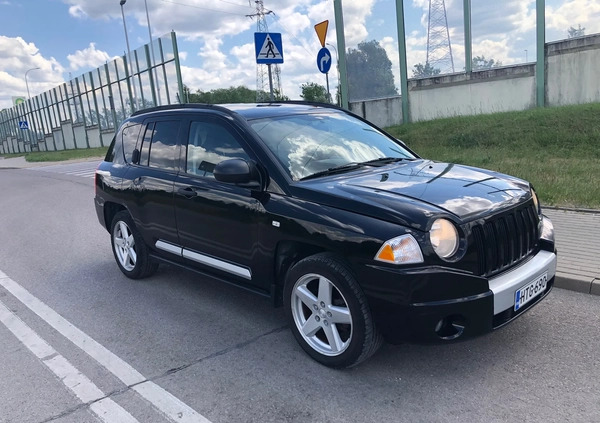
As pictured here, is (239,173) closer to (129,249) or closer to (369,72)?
(129,249)

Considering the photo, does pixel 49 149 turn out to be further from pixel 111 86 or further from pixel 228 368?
pixel 228 368

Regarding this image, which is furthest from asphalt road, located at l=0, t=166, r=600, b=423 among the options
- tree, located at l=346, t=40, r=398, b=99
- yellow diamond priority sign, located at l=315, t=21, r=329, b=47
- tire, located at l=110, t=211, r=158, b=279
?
tree, located at l=346, t=40, r=398, b=99

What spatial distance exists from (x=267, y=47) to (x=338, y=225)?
23.9 feet

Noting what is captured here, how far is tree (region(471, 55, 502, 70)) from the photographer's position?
14087mm

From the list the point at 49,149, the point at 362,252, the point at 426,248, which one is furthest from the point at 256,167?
the point at 49,149

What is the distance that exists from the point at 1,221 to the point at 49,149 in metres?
61.8

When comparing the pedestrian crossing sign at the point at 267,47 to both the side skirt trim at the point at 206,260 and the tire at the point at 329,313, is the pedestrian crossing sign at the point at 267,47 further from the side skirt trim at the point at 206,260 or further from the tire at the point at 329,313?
the tire at the point at 329,313

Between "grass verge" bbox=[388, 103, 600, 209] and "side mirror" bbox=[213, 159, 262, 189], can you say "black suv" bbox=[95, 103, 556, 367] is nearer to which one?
"side mirror" bbox=[213, 159, 262, 189]

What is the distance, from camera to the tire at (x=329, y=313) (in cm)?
314

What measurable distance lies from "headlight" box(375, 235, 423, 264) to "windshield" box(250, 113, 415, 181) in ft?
3.39

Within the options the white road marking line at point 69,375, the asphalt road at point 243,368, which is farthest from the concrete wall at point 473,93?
the white road marking line at point 69,375

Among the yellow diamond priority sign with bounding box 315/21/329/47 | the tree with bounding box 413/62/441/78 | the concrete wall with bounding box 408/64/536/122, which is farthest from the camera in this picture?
the tree with bounding box 413/62/441/78

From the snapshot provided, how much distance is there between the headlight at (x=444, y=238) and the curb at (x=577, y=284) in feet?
7.14

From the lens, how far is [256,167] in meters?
3.80
